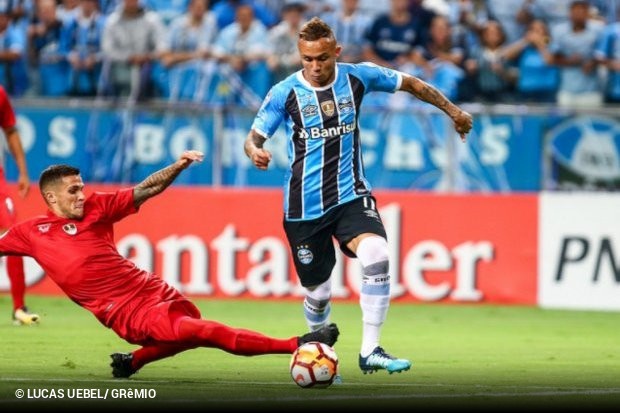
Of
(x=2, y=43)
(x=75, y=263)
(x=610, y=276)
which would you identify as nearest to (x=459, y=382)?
(x=75, y=263)

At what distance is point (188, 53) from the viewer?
64.5 feet

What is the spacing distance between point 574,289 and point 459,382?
731 centimetres

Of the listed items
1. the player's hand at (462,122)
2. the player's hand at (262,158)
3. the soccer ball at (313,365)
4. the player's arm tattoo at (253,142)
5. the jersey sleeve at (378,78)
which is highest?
the jersey sleeve at (378,78)

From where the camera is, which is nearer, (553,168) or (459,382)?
(459,382)

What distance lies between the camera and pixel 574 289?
16719mm

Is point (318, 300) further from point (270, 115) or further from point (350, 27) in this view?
point (350, 27)

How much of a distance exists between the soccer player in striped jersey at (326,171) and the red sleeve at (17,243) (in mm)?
1659

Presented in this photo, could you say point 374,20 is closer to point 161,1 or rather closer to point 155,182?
point 161,1

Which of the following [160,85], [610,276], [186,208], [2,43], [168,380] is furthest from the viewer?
[2,43]

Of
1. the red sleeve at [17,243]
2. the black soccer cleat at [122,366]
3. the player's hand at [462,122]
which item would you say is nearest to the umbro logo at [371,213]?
the player's hand at [462,122]

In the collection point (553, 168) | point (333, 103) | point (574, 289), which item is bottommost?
point (574, 289)

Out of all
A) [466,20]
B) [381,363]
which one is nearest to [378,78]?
[381,363]

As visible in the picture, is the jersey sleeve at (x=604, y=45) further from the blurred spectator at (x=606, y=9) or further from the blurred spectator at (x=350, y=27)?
the blurred spectator at (x=350, y=27)

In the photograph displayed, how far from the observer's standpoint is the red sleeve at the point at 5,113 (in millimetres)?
13695
